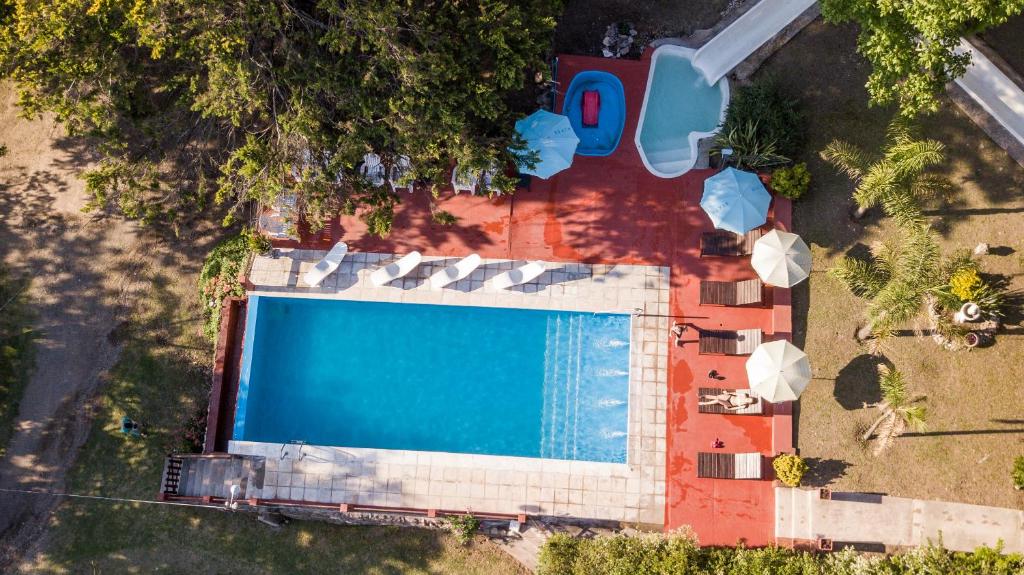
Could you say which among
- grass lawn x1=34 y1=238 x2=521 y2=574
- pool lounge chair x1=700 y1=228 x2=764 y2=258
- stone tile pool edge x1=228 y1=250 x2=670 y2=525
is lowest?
grass lawn x1=34 y1=238 x2=521 y2=574

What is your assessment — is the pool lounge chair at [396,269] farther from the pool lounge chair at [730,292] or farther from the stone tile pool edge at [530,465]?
the pool lounge chair at [730,292]

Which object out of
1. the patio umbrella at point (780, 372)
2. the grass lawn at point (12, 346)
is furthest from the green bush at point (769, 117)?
the grass lawn at point (12, 346)

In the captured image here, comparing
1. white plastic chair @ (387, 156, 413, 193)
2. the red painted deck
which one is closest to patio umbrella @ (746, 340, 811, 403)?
the red painted deck

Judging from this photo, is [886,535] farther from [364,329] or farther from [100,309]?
[100,309]

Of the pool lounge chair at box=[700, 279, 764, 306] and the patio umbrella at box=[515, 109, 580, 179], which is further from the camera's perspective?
the patio umbrella at box=[515, 109, 580, 179]

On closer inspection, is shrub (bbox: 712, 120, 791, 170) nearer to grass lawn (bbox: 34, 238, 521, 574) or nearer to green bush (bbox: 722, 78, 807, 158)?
green bush (bbox: 722, 78, 807, 158)

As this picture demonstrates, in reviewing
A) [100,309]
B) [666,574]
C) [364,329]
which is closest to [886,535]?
[666,574]
